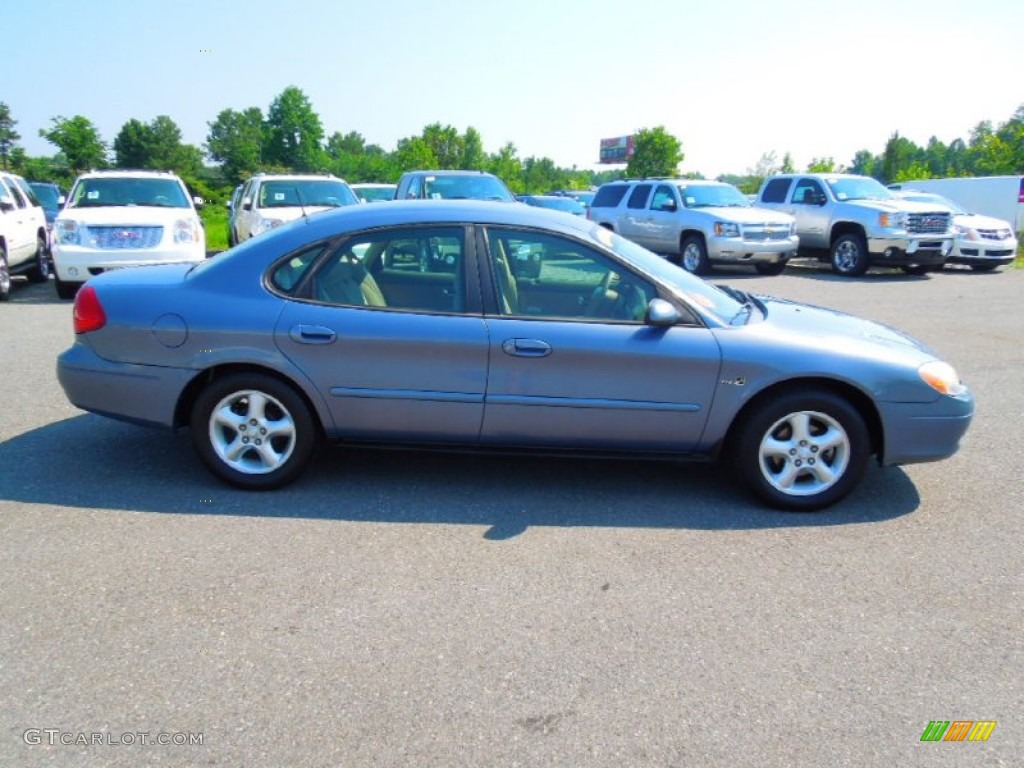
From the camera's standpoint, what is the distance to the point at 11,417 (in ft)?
18.1

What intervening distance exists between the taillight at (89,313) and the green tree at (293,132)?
102 m

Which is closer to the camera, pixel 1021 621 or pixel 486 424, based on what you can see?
pixel 1021 621

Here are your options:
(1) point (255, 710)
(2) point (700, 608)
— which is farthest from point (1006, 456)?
(1) point (255, 710)

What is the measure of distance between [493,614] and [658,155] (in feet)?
201

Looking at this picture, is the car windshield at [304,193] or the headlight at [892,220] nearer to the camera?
the car windshield at [304,193]

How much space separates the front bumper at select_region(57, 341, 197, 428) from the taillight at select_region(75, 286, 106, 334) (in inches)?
4.0

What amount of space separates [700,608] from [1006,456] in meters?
3.15

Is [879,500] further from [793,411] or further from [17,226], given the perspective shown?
[17,226]

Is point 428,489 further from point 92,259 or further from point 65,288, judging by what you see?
point 65,288

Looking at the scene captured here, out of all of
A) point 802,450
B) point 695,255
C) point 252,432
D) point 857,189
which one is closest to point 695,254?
point 695,255

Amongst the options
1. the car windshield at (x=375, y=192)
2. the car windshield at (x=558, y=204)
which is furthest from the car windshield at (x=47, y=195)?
the car windshield at (x=558, y=204)

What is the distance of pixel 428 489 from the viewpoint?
448 centimetres

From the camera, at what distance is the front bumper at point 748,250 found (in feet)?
50.9

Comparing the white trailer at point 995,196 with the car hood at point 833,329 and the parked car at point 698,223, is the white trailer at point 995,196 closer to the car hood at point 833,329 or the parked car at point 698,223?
the parked car at point 698,223
